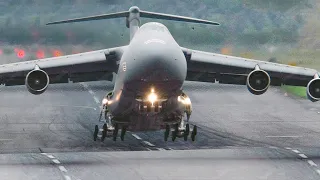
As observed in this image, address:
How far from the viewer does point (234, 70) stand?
4503 cm

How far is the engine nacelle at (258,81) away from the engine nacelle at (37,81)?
8.13m

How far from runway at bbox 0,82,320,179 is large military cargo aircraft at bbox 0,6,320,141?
1.55 m

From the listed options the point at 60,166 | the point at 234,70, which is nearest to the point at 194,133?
the point at 234,70

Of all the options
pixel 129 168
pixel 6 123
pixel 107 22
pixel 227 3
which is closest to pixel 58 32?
pixel 107 22

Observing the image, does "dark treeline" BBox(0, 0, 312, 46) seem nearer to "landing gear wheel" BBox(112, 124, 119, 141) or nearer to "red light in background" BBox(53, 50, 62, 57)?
"red light in background" BBox(53, 50, 62, 57)

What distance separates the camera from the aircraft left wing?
44.2m

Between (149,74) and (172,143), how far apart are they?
9598 millimetres

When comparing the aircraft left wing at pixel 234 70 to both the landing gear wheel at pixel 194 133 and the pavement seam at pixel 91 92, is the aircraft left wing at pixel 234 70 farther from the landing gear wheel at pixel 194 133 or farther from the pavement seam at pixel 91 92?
the pavement seam at pixel 91 92

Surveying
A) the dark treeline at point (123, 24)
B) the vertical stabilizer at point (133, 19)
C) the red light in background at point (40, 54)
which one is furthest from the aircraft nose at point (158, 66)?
the red light in background at point (40, 54)

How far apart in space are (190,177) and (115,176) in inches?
107

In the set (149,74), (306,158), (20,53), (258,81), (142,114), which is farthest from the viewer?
(20,53)

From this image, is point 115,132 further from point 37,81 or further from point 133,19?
point 133,19

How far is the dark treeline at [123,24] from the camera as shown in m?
58.1

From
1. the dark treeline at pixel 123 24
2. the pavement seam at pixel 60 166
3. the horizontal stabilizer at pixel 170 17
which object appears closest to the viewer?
the pavement seam at pixel 60 166
